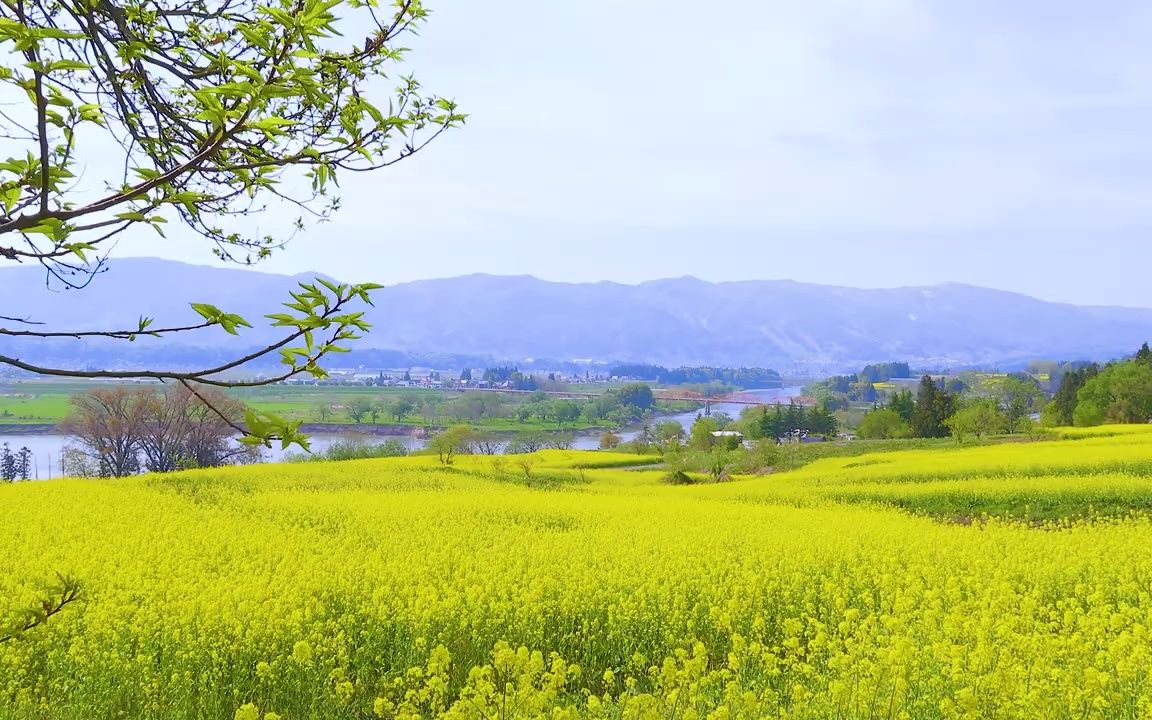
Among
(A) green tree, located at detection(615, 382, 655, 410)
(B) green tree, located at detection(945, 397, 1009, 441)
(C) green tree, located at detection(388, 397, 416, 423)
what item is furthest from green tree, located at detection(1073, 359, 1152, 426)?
(A) green tree, located at detection(615, 382, 655, 410)

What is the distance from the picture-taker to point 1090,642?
671 cm

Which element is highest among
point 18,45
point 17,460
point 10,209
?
point 18,45

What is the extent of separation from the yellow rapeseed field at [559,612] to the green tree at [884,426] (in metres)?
60.4

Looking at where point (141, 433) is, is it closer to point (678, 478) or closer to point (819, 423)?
point (678, 478)

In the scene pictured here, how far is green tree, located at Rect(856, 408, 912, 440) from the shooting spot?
7638 centimetres

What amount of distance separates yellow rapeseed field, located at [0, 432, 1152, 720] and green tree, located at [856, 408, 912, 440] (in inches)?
2378

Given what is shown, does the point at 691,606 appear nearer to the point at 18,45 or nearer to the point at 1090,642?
the point at 1090,642

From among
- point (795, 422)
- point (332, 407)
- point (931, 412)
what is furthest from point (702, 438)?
point (332, 407)

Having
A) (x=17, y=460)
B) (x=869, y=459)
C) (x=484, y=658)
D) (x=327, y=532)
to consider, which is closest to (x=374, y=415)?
(x=17, y=460)

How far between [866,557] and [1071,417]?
3027 inches

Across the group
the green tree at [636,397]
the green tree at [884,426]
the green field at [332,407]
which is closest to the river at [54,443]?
the green field at [332,407]

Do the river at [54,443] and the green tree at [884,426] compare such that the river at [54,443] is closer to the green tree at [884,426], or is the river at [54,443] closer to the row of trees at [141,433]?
the row of trees at [141,433]

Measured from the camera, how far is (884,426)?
7850 cm

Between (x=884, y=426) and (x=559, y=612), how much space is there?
253 feet
